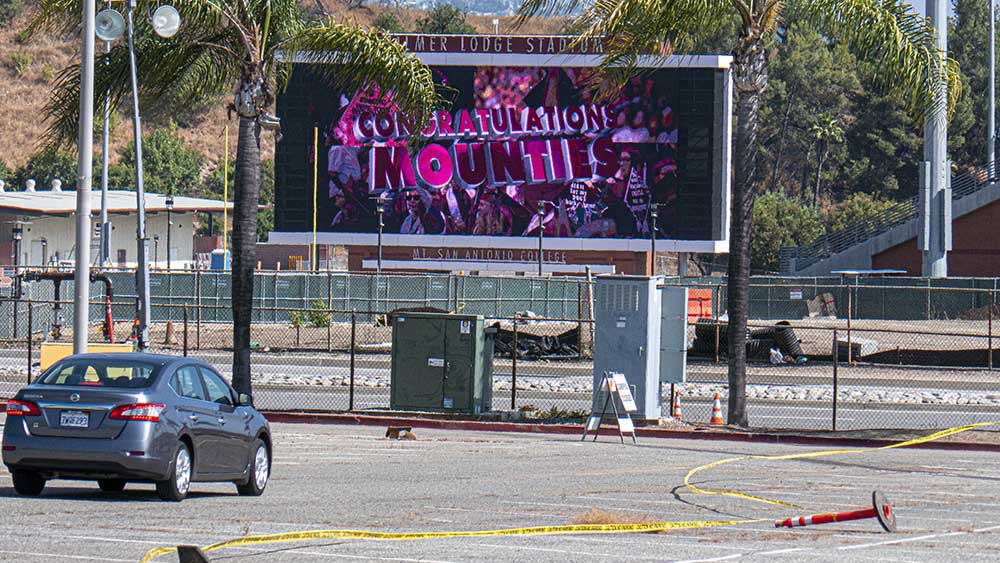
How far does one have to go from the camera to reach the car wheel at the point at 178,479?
13477 millimetres

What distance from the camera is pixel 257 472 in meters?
15.1

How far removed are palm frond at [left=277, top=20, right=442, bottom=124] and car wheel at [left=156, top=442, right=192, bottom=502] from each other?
469 inches

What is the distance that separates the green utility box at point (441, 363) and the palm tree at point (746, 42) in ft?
15.4

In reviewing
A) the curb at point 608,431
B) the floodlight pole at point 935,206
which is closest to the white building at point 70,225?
the floodlight pole at point 935,206

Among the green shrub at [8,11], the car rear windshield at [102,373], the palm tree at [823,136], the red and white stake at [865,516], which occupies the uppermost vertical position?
the green shrub at [8,11]

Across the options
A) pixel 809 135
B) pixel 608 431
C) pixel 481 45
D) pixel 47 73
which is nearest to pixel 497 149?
pixel 481 45

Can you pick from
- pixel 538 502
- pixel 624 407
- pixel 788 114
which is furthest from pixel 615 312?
pixel 788 114

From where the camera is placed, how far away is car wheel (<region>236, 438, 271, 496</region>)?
48.8 ft

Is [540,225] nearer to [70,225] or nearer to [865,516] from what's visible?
[70,225]

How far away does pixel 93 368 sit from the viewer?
13.7 m

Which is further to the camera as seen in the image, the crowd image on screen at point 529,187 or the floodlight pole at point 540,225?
the crowd image on screen at point 529,187

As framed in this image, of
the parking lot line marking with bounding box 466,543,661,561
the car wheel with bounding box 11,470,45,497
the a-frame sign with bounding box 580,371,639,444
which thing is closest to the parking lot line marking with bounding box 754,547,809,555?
the parking lot line marking with bounding box 466,543,661,561

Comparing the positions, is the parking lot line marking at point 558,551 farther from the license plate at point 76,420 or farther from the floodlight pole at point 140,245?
the floodlight pole at point 140,245

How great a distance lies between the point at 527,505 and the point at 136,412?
4.08 m
